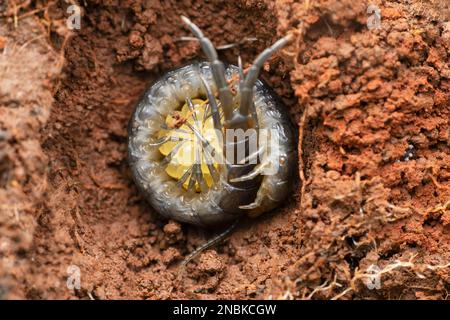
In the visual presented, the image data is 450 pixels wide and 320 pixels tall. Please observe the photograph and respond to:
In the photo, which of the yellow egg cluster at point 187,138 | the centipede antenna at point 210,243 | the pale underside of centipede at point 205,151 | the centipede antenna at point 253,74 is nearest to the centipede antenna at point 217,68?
the centipede antenna at point 253,74

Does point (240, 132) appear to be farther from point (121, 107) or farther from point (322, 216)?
point (121, 107)

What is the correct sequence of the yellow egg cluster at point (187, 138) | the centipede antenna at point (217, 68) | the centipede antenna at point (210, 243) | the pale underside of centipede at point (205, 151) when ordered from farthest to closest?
the yellow egg cluster at point (187, 138), the centipede antenna at point (210, 243), the pale underside of centipede at point (205, 151), the centipede antenna at point (217, 68)

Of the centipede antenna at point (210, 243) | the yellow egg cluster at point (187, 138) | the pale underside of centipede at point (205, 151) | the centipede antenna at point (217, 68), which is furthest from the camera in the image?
the yellow egg cluster at point (187, 138)

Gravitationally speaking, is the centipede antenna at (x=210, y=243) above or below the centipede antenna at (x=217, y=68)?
below

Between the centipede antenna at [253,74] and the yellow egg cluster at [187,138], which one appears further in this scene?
the yellow egg cluster at [187,138]

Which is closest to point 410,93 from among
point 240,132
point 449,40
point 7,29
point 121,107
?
point 449,40

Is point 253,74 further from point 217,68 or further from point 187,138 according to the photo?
point 187,138

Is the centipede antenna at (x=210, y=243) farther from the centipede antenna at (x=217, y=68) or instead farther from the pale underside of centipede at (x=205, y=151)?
the centipede antenna at (x=217, y=68)
